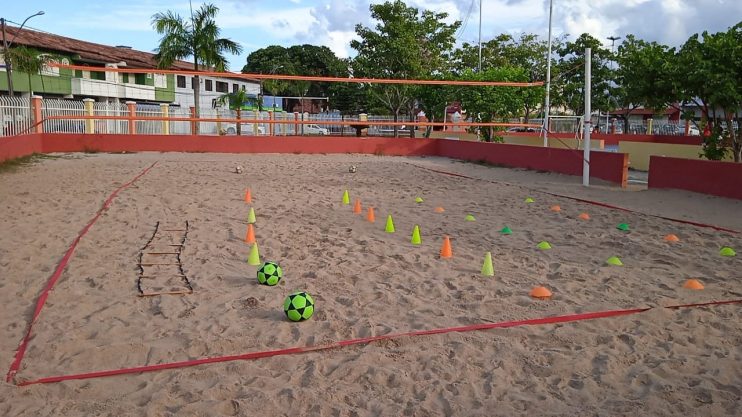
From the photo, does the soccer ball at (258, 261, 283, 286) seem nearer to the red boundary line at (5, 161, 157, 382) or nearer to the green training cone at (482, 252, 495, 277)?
the red boundary line at (5, 161, 157, 382)

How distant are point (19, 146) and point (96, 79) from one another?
2710 centimetres

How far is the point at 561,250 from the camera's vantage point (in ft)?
21.8

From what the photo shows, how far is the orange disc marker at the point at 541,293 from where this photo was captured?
4906 mm

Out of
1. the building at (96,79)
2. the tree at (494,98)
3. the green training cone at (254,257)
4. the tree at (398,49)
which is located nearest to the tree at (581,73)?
the tree at (398,49)

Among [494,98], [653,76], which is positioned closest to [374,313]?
[653,76]

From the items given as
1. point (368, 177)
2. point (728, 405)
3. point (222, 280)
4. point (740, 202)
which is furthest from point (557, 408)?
point (368, 177)

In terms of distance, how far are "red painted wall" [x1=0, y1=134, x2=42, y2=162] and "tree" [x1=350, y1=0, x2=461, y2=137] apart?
18478mm

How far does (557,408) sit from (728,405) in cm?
87

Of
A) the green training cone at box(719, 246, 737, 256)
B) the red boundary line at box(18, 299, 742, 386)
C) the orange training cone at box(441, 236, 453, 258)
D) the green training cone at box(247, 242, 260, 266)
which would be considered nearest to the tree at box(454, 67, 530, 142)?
the green training cone at box(719, 246, 737, 256)

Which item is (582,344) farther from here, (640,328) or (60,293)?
(60,293)

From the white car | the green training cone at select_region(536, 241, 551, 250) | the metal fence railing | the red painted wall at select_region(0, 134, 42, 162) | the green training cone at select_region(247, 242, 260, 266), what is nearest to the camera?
the green training cone at select_region(247, 242, 260, 266)

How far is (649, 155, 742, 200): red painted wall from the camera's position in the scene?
10.5 meters

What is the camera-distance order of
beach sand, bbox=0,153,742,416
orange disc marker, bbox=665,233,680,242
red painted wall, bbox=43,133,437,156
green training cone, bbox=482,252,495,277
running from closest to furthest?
beach sand, bbox=0,153,742,416 < green training cone, bbox=482,252,495,277 < orange disc marker, bbox=665,233,680,242 < red painted wall, bbox=43,133,437,156

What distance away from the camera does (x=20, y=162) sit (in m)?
14.7
